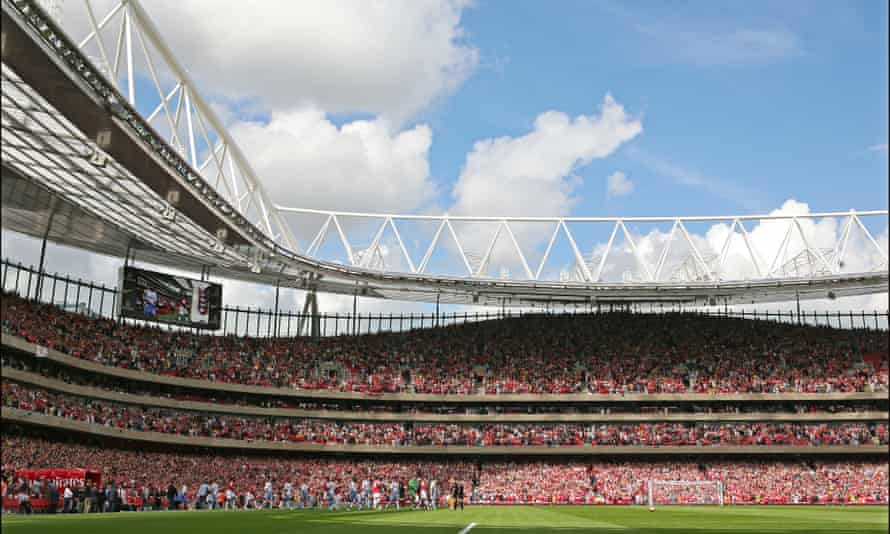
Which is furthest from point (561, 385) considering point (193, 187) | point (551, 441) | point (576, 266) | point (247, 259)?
point (193, 187)

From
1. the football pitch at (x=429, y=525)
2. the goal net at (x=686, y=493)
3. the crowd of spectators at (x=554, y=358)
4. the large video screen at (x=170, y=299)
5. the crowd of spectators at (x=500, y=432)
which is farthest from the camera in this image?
the crowd of spectators at (x=554, y=358)

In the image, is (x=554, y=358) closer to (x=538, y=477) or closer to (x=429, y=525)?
(x=538, y=477)

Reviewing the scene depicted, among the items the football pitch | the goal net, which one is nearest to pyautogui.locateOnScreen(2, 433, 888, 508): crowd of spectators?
the goal net

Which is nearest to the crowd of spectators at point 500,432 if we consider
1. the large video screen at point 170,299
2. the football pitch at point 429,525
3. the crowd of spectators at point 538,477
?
the crowd of spectators at point 538,477

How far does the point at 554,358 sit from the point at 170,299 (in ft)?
108

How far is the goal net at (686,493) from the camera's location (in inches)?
2249

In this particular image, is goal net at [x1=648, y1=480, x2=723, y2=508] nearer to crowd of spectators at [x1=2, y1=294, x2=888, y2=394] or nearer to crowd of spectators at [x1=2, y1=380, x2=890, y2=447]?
crowd of spectators at [x1=2, y1=380, x2=890, y2=447]

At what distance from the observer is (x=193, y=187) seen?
3875cm

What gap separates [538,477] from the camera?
63.3 meters

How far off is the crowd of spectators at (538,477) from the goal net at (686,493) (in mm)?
84

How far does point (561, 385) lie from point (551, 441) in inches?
219

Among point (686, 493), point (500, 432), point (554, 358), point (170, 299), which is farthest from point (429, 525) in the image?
point (554, 358)

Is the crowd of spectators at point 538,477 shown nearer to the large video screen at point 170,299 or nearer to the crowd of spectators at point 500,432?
the crowd of spectators at point 500,432

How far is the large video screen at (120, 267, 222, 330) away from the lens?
63.0 m
